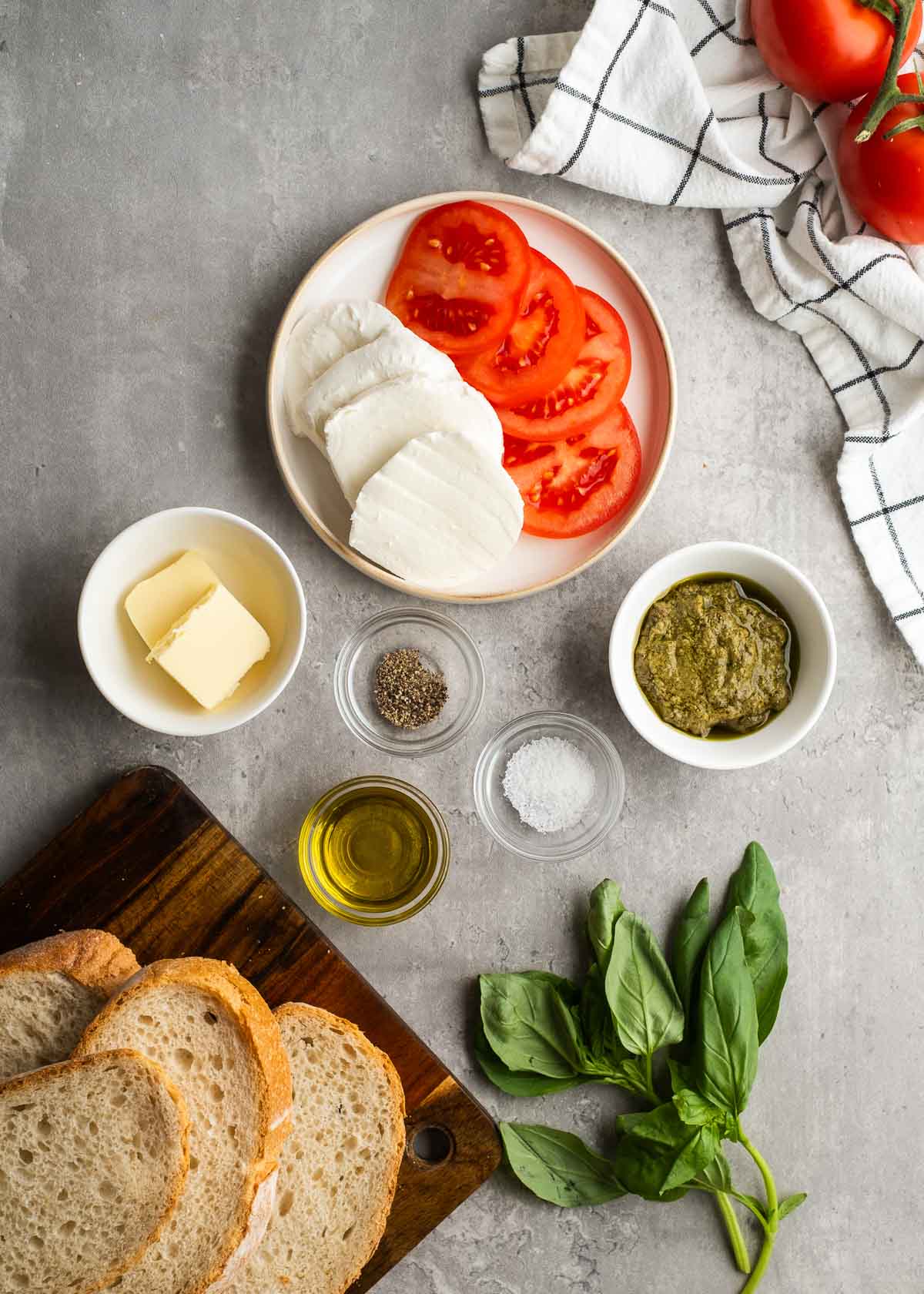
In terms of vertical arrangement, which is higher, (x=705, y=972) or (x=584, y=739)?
(x=584, y=739)

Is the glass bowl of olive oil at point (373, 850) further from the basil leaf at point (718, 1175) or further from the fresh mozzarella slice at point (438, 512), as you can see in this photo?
the basil leaf at point (718, 1175)

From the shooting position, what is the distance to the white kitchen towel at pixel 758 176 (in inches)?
74.8

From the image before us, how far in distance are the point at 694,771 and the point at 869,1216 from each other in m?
1.04

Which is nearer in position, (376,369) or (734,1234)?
(376,369)

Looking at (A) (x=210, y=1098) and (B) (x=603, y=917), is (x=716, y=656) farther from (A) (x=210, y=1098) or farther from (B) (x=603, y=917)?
(A) (x=210, y=1098)

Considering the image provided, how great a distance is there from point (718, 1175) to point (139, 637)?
1573 millimetres

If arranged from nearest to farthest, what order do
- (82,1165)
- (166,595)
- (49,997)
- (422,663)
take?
(82,1165), (49,997), (166,595), (422,663)

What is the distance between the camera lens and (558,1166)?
76.5 inches

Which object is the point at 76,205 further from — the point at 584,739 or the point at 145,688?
the point at 584,739

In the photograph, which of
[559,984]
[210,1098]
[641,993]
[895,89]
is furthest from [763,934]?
[895,89]

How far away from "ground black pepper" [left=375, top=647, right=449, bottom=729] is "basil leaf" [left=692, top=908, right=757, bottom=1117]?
75 cm

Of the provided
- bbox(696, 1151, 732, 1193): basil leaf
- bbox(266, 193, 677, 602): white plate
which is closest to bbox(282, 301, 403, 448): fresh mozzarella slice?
bbox(266, 193, 677, 602): white plate

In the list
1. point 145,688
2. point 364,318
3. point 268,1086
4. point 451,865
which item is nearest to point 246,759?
point 145,688

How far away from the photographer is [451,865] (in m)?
2.04
